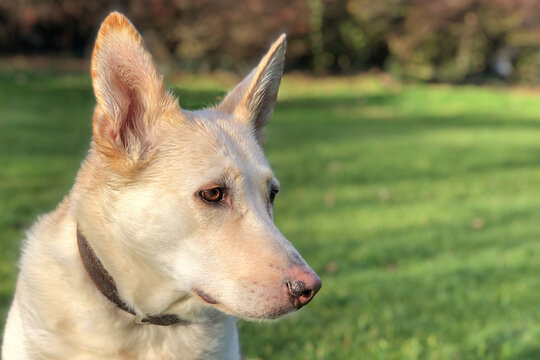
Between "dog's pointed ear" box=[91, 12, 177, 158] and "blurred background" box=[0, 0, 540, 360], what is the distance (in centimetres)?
35

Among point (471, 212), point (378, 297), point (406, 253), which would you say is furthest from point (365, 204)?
point (378, 297)

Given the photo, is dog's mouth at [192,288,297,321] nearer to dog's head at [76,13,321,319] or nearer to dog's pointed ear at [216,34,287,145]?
dog's head at [76,13,321,319]

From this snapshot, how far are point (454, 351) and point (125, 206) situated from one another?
2.68 m

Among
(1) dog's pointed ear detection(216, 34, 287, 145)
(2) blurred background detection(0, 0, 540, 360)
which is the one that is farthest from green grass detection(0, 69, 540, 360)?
(1) dog's pointed ear detection(216, 34, 287, 145)

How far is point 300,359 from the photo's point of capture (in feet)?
13.4

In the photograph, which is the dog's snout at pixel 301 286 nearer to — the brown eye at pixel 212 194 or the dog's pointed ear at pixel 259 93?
the brown eye at pixel 212 194

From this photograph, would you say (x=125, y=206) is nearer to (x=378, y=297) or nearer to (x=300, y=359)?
(x=300, y=359)

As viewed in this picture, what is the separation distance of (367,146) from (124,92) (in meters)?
10.8

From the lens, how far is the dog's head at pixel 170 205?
2.39 m

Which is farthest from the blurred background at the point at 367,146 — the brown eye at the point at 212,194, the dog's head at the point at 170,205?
the brown eye at the point at 212,194

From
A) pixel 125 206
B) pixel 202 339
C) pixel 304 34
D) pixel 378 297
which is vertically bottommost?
pixel 304 34

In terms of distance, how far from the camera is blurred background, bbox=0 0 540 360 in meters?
4.82

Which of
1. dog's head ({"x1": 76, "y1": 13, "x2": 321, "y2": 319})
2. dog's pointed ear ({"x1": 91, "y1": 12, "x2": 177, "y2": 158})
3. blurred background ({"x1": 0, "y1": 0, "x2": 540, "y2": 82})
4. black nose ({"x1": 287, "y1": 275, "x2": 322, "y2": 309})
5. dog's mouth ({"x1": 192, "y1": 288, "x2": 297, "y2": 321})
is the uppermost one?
dog's pointed ear ({"x1": 91, "y1": 12, "x2": 177, "y2": 158})

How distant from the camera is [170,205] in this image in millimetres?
2506
